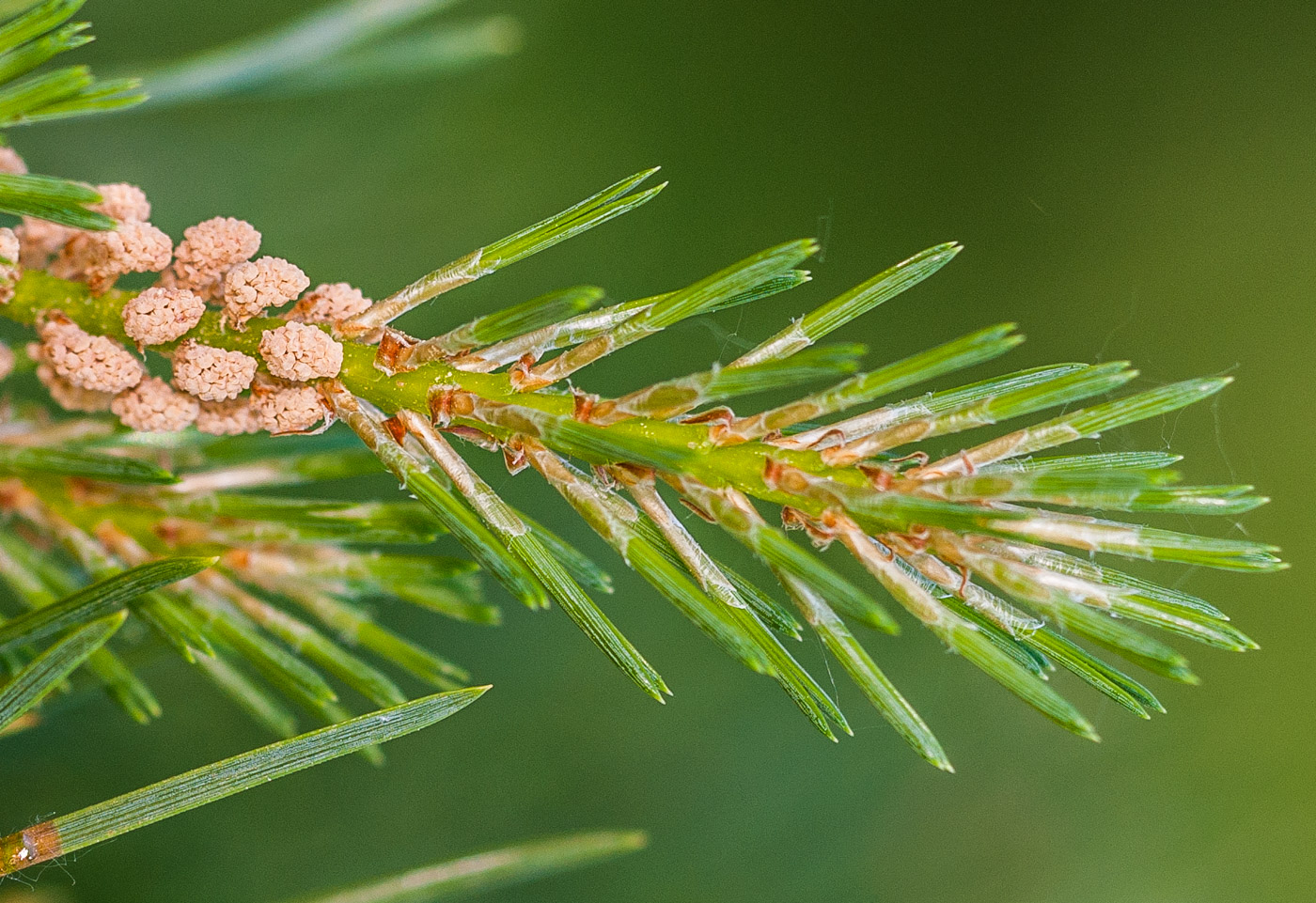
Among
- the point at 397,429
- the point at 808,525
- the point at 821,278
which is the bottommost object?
the point at 821,278

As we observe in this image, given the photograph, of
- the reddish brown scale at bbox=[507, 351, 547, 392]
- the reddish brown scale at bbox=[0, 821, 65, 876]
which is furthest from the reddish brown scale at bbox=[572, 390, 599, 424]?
the reddish brown scale at bbox=[0, 821, 65, 876]

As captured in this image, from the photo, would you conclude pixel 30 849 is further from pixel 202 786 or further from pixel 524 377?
pixel 524 377

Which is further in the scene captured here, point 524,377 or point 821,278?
point 821,278

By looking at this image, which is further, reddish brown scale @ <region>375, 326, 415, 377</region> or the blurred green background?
the blurred green background

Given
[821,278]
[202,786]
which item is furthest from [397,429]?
[821,278]

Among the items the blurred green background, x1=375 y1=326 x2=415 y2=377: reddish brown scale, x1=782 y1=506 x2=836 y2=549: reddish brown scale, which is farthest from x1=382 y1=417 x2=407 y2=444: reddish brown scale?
the blurred green background

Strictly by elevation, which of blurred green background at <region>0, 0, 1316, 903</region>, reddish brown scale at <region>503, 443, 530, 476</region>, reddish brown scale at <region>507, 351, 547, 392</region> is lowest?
blurred green background at <region>0, 0, 1316, 903</region>

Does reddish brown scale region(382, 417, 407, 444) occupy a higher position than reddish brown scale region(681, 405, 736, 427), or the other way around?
reddish brown scale region(382, 417, 407, 444)

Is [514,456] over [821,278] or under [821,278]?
over

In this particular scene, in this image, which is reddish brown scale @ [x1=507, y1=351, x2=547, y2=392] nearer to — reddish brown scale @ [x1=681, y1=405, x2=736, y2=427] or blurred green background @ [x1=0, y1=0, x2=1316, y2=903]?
reddish brown scale @ [x1=681, y1=405, x2=736, y2=427]
